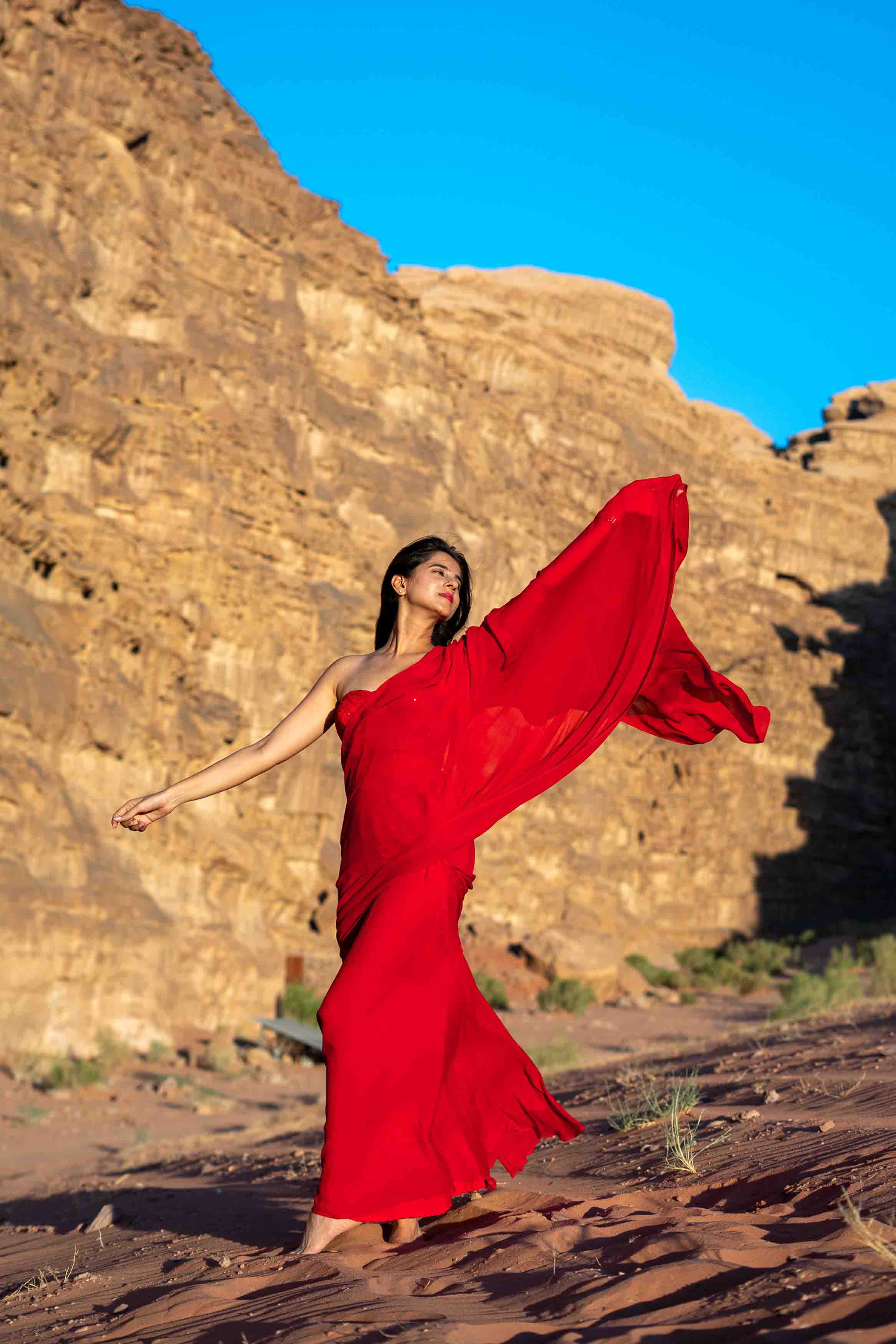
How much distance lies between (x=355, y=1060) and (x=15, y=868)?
11649 millimetres

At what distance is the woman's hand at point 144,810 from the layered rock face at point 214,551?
420 inches

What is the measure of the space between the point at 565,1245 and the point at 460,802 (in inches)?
50.5

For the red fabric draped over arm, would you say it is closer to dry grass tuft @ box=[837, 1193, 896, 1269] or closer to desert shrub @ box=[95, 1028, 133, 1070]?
dry grass tuft @ box=[837, 1193, 896, 1269]

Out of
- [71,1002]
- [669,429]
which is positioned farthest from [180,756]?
[669,429]

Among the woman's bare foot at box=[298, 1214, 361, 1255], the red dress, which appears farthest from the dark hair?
the woman's bare foot at box=[298, 1214, 361, 1255]

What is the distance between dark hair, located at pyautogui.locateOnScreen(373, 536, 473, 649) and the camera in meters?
4.15

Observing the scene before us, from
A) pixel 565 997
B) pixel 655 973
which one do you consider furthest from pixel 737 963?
pixel 565 997

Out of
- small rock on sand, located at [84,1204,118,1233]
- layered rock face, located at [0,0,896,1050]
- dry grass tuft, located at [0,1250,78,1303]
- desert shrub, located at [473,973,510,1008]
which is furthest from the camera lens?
desert shrub, located at [473,973,510,1008]

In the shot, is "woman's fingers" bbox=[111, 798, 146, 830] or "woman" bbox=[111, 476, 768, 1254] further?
"woman's fingers" bbox=[111, 798, 146, 830]

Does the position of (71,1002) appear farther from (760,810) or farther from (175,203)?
(760,810)

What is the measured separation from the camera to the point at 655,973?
33219 millimetres

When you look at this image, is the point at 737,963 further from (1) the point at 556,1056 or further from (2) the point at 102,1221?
(2) the point at 102,1221

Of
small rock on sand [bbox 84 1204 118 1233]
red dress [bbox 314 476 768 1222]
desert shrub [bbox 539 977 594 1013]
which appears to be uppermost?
red dress [bbox 314 476 768 1222]

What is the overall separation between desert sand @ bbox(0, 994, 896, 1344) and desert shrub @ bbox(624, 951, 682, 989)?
82.2 ft
